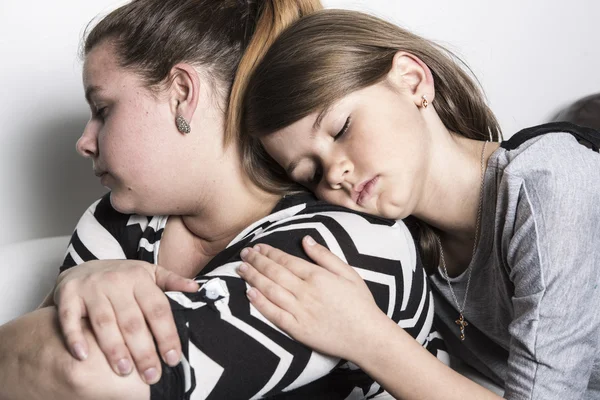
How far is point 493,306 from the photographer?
153cm

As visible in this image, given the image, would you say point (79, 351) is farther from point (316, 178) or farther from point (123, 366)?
point (316, 178)

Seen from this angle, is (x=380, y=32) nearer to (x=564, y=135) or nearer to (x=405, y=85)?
(x=405, y=85)

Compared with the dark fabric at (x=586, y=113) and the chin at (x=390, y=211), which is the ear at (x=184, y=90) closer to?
the chin at (x=390, y=211)

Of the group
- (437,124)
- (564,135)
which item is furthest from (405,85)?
(564,135)

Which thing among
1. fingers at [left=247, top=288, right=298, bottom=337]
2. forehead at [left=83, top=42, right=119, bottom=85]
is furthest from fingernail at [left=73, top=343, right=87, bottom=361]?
forehead at [left=83, top=42, right=119, bottom=85]

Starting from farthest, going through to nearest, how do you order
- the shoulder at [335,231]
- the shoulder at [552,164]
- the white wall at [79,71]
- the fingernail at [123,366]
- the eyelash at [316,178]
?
the white wall at [79,71], the eyelash at [316,178], the shoulder at [552,164], the shoulder at [335,231], the fingernail at [123,366]

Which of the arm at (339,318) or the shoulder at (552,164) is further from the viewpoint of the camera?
the shoulder at (552,164)

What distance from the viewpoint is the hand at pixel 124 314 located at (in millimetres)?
1019

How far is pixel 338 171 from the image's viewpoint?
135 centimetres

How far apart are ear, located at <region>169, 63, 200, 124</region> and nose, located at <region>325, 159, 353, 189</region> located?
27 cm

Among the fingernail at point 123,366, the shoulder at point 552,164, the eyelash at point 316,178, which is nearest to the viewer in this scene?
the fingernail at point 123,366

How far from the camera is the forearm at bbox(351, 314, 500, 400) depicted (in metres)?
1.15

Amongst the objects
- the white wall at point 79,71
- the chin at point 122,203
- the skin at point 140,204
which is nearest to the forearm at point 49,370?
the skin at point 140,204

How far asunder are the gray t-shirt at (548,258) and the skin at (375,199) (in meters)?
0.10
